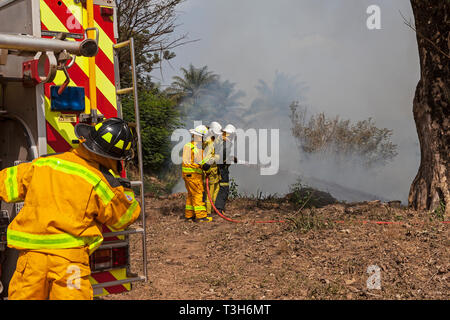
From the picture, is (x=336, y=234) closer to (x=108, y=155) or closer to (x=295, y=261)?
(x=295, y=261)

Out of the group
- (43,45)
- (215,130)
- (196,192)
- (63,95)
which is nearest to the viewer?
(43,45)

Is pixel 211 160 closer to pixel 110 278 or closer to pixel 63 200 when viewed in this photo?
pixel 110 278

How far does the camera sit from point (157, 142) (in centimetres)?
1580

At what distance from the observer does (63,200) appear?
117 inches

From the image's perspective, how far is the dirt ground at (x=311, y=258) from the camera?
4762 mm

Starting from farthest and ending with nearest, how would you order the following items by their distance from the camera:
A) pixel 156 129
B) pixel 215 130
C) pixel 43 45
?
pixel 156 129 < pixel 215 130 < pixel 43 45

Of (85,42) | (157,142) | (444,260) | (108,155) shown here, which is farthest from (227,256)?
(157,142)

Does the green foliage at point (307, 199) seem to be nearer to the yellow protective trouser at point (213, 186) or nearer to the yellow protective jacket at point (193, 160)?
the yellow protective trouser at point (213, 186)

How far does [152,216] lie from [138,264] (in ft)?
11.3

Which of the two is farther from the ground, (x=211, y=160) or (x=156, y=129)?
(x=156, y=129)

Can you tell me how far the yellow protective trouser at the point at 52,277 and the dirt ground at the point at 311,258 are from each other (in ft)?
6.00

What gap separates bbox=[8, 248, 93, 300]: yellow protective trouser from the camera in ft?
9.64

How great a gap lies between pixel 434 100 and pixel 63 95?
18.1 ft

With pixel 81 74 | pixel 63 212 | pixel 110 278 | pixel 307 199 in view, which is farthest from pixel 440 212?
pixel 63 212
